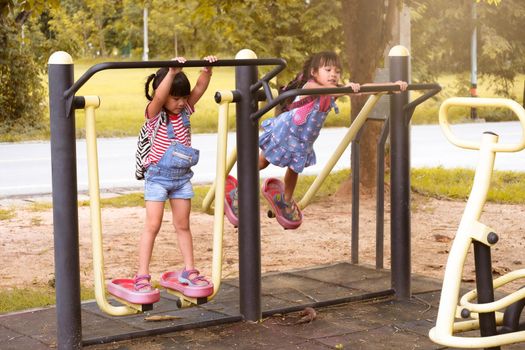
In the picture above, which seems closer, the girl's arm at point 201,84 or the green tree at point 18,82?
the girl's arm at point 201,84

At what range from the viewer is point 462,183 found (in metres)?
11.0

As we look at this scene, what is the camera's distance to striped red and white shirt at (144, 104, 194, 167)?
5023 mm

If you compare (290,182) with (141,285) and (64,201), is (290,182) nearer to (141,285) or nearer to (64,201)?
(141,285)

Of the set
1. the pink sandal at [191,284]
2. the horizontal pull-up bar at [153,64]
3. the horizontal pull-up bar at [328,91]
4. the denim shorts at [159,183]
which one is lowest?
the pink sandal at [191,284]

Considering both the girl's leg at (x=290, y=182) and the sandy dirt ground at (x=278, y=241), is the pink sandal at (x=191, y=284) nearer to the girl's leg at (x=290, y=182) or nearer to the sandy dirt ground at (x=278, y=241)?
the girl's leg at (x=290, y=182)

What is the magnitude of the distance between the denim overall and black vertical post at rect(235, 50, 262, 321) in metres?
0.26

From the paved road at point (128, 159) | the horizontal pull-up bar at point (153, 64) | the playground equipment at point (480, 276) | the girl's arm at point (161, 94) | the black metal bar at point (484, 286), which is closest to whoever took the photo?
→ the playground equipment at point (480, 276)

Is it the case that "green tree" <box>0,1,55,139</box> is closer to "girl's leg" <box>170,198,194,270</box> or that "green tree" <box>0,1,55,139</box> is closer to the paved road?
the paved road

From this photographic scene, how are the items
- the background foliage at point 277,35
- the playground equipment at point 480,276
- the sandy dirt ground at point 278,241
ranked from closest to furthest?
the playground equipment at point 480,276 → the sandy dirt ground at point 278,241 → the background foliage at point 277,35

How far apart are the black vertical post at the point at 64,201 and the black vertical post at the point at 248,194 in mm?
929

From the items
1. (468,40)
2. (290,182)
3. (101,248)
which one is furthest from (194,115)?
(101,248)

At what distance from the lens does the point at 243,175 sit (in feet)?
17.1

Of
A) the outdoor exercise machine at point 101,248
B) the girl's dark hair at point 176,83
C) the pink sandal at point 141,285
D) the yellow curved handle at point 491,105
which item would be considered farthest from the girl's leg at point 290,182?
the yellow curved handle at point 491,105

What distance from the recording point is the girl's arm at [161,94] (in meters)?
4.88
